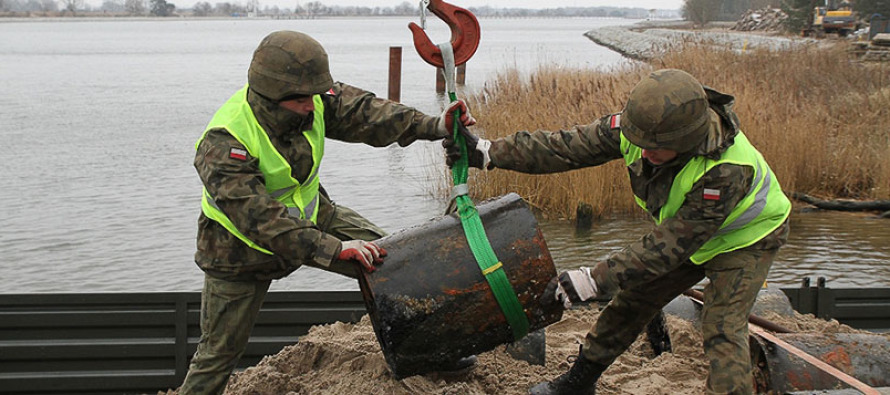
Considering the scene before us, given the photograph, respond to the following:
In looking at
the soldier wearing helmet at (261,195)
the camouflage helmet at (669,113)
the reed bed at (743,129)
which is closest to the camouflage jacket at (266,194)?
the soldier wearing helmet at (261,195)

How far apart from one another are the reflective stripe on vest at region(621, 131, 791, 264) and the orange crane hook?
35.6 inches

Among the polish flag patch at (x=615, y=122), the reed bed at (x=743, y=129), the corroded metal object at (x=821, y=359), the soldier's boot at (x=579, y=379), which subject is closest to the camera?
the polish flag patch at (x=615, y=122)

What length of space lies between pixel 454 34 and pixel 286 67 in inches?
32.0

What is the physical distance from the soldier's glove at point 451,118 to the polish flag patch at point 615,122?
2.13ft

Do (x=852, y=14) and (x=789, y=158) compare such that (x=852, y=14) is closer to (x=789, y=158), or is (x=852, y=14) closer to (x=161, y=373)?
(x=789, y=158)

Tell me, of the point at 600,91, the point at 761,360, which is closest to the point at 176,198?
the point at 600,91

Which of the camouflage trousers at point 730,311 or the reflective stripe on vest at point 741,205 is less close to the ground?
the reflective stripe on vest at point 741,205

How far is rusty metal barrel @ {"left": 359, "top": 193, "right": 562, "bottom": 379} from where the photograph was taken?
3.70 m

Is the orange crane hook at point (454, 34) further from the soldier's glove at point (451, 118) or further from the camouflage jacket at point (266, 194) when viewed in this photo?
the camouflage jacket at point (266, 194)

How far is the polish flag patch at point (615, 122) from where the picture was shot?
3.98 meters

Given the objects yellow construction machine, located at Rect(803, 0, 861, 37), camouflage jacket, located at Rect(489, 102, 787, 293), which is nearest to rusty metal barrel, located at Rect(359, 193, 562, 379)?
camouflage jacket, located at Rect(489, 102, 787, 293)

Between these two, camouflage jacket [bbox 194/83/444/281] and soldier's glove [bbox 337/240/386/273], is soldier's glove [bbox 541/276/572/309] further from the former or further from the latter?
camouflage jacket [bbox 194/83/444/281]

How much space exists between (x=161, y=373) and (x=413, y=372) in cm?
199

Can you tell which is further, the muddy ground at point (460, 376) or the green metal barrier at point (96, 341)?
the green metal barrier at point (96, 341)
